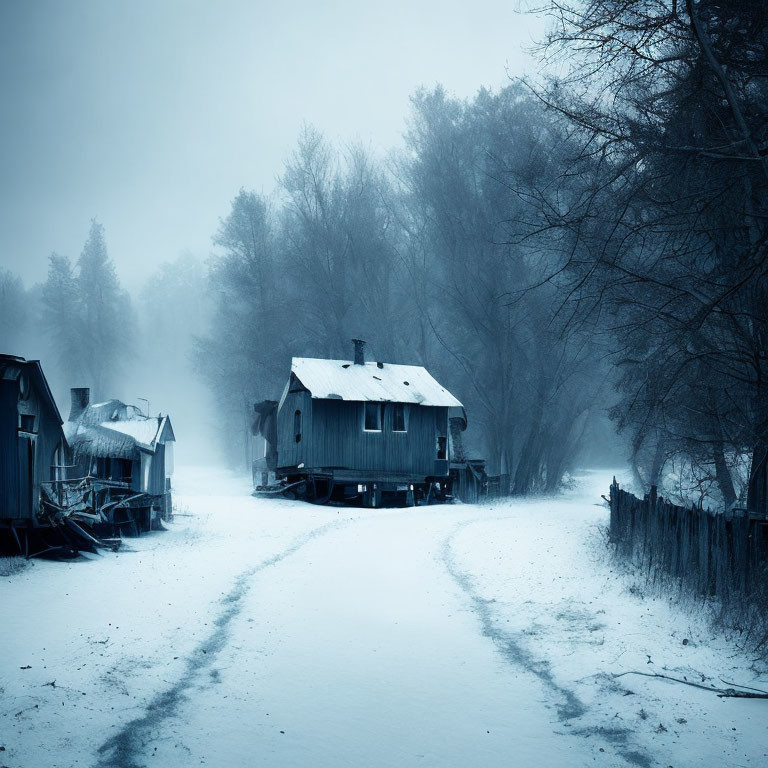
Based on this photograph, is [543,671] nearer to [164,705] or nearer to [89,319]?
[164,705]

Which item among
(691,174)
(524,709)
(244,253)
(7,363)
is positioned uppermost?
(244,253)

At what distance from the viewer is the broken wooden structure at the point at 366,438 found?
96.6ft

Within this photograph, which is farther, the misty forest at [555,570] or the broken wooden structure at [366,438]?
the broken wooden structure at [366,438]

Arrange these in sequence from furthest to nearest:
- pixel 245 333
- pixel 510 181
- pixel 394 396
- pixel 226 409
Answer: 1. pixel 226 409
2. pixel 245 333
3. pixel 510 181
4. pixel 394 396

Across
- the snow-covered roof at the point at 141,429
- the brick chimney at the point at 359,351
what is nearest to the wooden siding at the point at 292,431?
the brick chimney at the point at 359,351

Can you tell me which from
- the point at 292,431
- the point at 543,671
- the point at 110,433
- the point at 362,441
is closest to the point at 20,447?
the point at 110,433

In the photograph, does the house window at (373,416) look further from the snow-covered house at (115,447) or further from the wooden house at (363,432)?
the snow-covered house at (115,447)

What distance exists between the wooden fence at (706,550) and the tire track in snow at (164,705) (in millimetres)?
6109

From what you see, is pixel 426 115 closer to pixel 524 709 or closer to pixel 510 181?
pixel 510 181

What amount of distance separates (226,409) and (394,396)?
31851 mm

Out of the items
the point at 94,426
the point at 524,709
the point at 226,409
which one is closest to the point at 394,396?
the point at 94,426

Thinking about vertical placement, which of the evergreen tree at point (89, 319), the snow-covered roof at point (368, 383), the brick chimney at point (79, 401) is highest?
the evergreen tree at point (89, 319)

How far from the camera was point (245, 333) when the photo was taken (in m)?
45.2

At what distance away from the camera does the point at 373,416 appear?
30.2 metres
